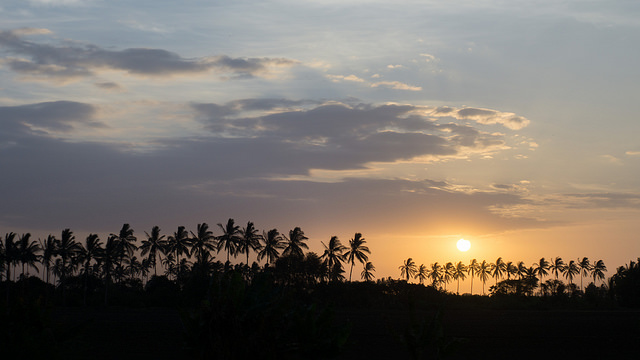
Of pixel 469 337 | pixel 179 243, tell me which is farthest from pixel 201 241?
pixel 469 337

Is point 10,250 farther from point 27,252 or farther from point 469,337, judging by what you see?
point 469,337

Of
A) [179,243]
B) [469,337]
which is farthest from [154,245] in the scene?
[469,337]

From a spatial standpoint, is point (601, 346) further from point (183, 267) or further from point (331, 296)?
point (183, 267)

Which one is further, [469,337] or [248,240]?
[248,240]

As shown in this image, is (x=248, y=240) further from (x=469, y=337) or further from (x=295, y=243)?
(x=469, y=337)

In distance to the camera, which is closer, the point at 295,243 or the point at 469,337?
the point at 469,337

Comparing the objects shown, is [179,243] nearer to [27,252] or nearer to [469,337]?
[27,252]

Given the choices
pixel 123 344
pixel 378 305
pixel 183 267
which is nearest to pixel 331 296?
pixel 378 305

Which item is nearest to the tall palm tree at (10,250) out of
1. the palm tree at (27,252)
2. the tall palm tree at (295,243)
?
the palm tree at (27,252)

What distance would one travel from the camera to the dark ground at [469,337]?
157ft

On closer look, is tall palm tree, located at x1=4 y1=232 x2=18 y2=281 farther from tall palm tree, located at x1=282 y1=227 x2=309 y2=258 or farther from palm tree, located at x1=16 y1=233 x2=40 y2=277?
tall palm tree, located at x1=282 y1=227 x2=309 y2=258

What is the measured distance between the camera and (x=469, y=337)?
55469 millimetres

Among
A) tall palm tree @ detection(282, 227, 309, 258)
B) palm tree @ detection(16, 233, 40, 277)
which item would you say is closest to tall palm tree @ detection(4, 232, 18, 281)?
palm tree @ detection(16, 233, 40, 277)

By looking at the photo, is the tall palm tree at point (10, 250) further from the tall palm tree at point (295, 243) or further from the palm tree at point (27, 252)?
the tall palm tree at point (295, 243)
